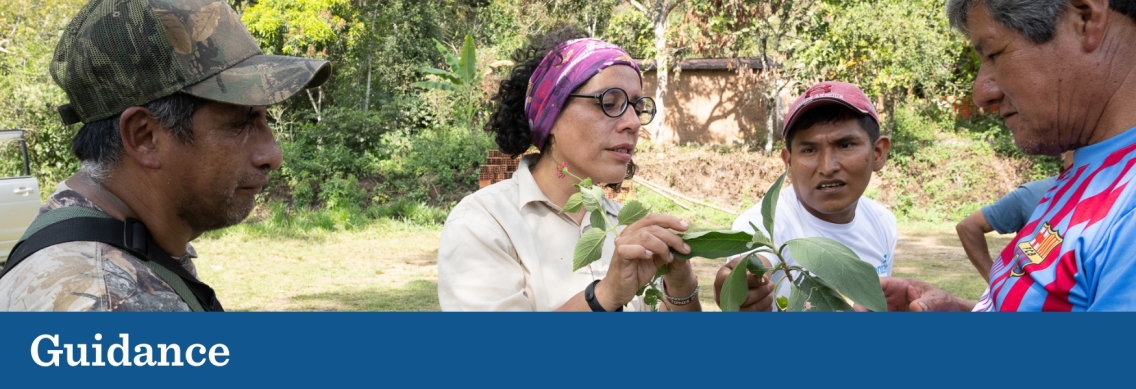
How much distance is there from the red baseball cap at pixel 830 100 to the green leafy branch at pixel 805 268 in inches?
38.8

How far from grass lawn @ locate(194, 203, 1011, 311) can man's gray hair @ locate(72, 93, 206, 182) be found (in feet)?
19.5

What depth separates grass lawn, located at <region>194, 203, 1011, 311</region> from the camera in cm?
829

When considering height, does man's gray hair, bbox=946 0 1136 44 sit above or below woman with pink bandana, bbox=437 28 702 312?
above

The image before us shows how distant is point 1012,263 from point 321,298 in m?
7.32

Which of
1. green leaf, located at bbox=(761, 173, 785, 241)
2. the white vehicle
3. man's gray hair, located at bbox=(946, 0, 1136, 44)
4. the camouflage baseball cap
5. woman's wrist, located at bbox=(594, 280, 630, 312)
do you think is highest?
man's gray hair, located at bbox=(946, 0, 1136, 44)

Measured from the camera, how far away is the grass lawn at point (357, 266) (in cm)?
829

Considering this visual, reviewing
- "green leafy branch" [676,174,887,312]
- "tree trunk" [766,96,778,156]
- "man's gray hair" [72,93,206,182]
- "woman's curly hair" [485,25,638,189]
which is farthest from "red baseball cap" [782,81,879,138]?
"tree trunk" [766,96,778,156]

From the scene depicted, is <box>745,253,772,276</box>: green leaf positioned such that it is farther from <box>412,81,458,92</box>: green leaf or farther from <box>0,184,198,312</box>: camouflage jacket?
<box>412,81,458,92</box>: green leaf

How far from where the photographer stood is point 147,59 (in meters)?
1.84

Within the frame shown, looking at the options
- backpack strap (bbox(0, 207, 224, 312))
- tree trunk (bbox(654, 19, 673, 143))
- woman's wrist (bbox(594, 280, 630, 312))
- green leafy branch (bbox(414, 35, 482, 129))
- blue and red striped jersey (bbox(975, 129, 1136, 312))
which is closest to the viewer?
blue and red striped jersey (bbox(975, 129, 1136, 312))

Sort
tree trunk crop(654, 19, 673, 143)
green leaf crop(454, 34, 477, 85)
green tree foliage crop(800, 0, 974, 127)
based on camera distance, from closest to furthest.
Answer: green tree foliage crop(800, 0, 974, 127), green leaf crop(454, 34, 477, 85), tree trunk crop(654, 19, 673, 143)

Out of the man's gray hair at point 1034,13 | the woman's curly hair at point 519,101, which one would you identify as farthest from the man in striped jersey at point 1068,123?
the woman's curly hair at point 519,101

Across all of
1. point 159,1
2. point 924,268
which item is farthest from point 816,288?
point 924,268

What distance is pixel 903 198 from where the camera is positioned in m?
15.5
